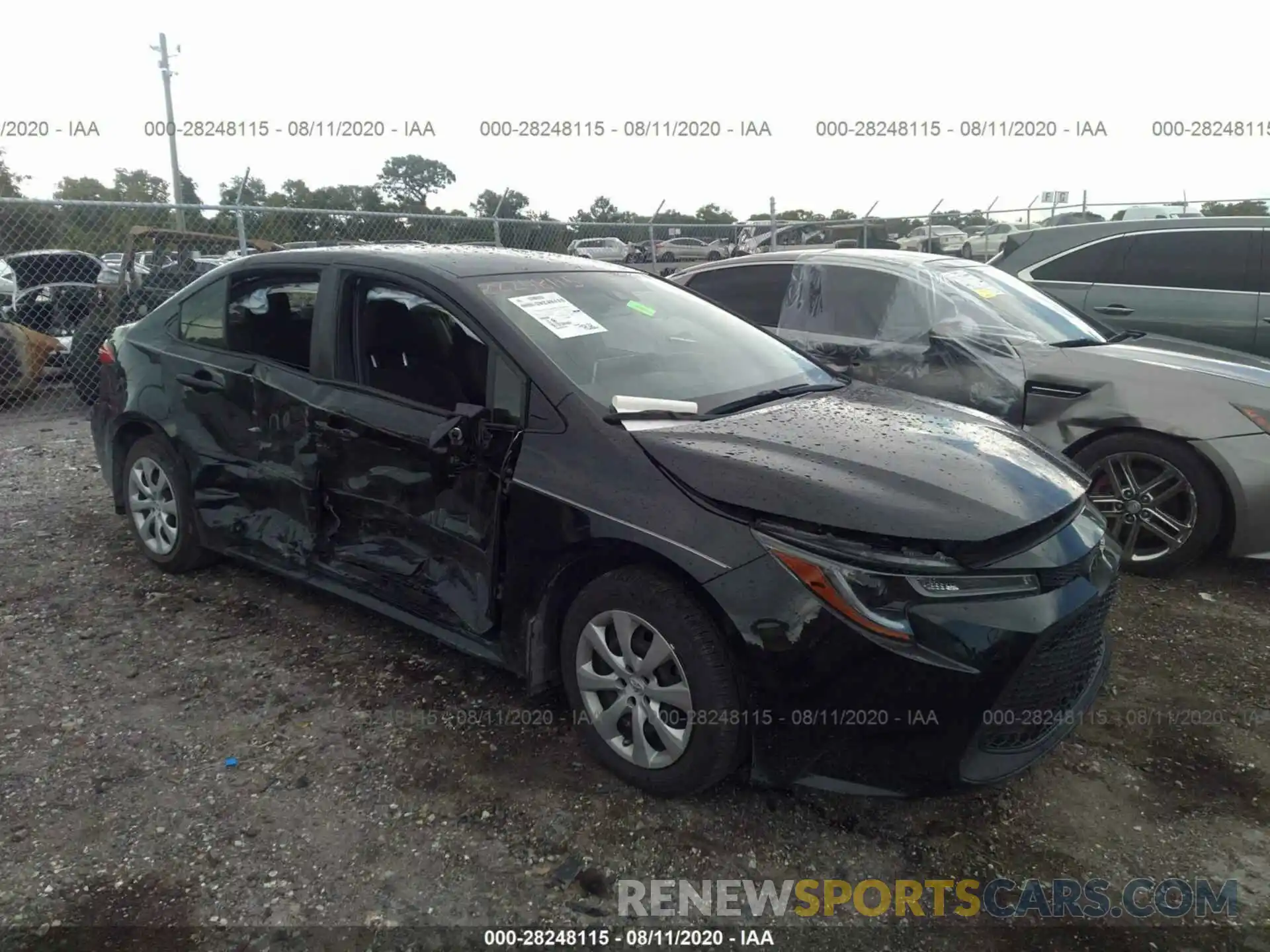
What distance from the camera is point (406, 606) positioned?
3256mm

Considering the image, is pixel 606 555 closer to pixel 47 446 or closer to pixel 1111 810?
pixel 1111 810

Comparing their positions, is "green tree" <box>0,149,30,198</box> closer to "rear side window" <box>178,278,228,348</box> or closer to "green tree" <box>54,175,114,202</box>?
"green tree" <box>54,175,114,202</box>

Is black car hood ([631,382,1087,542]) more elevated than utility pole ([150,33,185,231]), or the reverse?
utility pole ([150,33,185,231])

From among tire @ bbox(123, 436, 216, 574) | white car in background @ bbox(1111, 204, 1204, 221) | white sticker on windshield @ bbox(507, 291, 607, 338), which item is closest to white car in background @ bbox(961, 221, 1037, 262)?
white car in background @ bbox(1111, 204, 1204, 221)

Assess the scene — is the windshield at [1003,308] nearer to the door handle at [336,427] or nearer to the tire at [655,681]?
the tire at [655,681]

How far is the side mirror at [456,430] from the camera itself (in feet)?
9.25

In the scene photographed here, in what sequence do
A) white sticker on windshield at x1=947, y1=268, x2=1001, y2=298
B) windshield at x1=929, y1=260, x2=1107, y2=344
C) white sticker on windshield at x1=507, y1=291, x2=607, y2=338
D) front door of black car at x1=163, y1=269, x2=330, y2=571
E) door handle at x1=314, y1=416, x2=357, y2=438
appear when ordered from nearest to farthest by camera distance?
1. white sticker on windshield at x1=507, y1=291, x2=607, y2=338
2. door handle at x1=314, y1=416, x2=357, y2=438
3. front door of black car at x1=163, y1=269, x2=330, y2=571
4. windshield at x1=929, y1=260, x2=1107, y2=344
5. white sticker on windshield at x1=947, y1=268, x2=1001, y2=298

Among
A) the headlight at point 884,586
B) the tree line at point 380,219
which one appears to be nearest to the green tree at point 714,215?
the tree line at point 380,219

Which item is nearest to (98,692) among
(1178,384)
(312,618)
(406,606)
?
(312,618)

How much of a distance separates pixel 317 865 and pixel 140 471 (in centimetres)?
268

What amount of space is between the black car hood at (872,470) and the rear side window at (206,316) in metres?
2.32

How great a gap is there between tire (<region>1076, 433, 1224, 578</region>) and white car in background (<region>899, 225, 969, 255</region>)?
11.5m

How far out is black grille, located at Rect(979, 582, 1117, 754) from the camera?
2336 mm

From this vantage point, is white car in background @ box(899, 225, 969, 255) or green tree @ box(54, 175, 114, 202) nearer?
white car in background @ box(899, 225, 969, 255)
